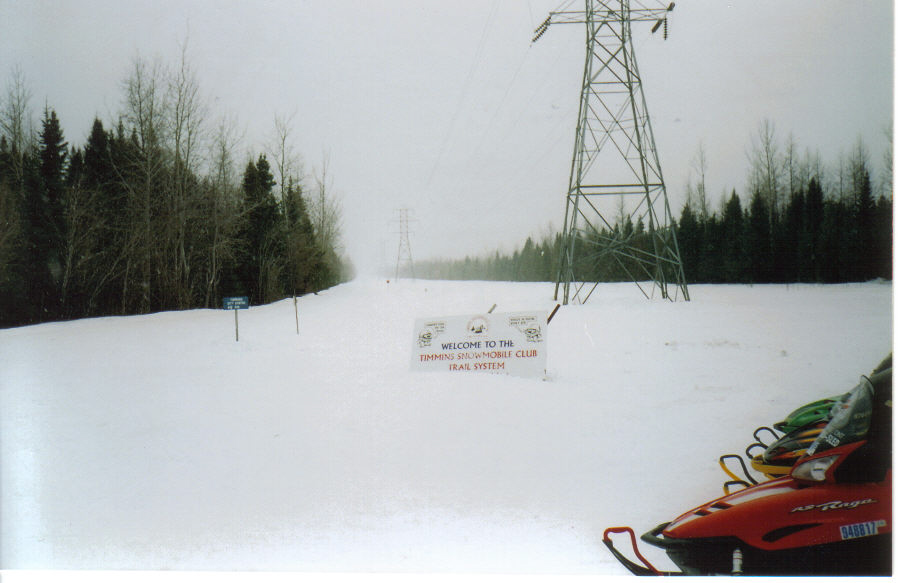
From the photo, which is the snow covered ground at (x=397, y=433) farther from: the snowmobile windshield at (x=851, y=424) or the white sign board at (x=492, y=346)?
the snowmobile windshield at (x=851, y=424)

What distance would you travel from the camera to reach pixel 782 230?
187 inches

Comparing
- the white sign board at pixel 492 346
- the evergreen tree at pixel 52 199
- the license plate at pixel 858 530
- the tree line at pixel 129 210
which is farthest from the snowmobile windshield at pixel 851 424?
the evergreen tree at pixel 52 199

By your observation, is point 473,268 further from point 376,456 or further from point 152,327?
point 152,327

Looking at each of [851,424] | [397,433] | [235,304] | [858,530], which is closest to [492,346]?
[397,433]

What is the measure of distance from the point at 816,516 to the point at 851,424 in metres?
0.47

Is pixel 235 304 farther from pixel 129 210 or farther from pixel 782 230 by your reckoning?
pixel 782 230

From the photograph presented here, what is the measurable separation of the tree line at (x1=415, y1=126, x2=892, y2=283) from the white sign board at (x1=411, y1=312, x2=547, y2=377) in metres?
1.35

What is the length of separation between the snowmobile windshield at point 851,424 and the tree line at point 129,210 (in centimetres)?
461

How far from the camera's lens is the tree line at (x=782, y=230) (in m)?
3.54

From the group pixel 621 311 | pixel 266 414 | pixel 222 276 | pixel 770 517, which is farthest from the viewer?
pixel 222 276


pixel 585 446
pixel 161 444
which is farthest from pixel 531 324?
pixel 161 444

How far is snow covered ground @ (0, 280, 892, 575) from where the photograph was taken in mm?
2615

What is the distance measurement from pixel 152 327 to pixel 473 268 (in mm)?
3866

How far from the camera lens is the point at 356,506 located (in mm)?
2742
